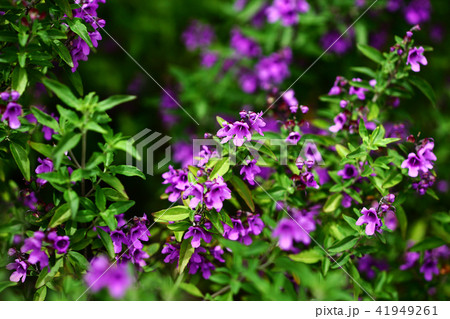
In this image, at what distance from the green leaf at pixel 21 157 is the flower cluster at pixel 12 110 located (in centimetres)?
16

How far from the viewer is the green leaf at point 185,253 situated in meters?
1.70

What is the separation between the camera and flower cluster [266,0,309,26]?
9.95ft

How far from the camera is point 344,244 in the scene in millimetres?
1791

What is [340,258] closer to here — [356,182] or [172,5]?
[356,182]

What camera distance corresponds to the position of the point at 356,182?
209 cm

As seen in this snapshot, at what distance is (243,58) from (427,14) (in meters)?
1.41

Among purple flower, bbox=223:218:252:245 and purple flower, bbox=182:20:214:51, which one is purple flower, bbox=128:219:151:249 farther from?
purple flower, bbox=182:20:214:51

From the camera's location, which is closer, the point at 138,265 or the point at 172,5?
the point at 138,265

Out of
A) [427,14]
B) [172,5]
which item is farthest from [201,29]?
[427,14]

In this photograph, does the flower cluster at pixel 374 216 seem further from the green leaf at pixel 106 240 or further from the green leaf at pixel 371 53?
the green leaf at pixel 106 240

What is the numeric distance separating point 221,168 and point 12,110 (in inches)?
30.5

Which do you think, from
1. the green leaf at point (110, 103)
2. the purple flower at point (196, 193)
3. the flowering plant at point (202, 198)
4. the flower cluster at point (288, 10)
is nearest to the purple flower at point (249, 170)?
the flowering plant at point (202, 198)

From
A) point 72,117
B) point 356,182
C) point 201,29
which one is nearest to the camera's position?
point 72,117

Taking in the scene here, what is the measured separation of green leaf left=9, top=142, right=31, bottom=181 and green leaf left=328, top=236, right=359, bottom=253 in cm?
123
